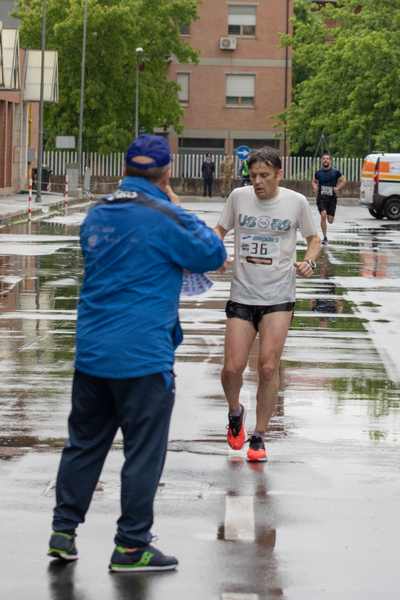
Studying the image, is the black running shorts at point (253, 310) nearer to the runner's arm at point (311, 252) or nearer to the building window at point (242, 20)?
the runner's arm at point (311, 252)

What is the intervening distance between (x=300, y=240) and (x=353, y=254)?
4.65 m

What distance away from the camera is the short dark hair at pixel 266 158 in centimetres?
948

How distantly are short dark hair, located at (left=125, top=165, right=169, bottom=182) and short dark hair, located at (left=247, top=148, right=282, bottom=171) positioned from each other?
2.61 metres

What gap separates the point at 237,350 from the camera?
968 centimetres

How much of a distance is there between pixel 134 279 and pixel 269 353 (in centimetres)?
299

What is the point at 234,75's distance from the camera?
88688 millimetres

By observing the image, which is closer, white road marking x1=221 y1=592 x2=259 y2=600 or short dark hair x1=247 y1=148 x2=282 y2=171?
white road marking x1=221 y1=592 x2=259 y2=600

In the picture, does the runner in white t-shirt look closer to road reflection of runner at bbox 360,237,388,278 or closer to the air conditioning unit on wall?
road reflection of runner at bbox 360,237,388,278

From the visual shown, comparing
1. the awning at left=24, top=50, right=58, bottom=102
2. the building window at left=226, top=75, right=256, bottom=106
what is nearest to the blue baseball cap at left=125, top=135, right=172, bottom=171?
the awning at left=24, top=50, right=58, bottom=102

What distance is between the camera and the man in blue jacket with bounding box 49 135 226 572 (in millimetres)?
6672

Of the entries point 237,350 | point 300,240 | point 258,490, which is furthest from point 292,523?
point 300,240

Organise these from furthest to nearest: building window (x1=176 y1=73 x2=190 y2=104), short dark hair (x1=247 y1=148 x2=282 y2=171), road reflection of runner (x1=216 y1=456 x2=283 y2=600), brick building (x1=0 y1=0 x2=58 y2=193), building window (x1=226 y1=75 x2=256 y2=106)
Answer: building window (x1=226 y1=75 x2=256 y2=106) → building window (x1=176 y1=73 x2=190 y2=104) → brick building (x1=0 y1=0 x2=58 y2=193) → short dark hair (x1=247 y1=148 x2=282 y2=171) → road reflection of runner (x1=216 y1=456 x2=283 y2=600)

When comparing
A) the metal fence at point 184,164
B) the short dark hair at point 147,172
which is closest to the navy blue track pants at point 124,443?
the short dark hair at point 147,172

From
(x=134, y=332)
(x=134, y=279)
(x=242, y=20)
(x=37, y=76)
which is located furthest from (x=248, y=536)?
(x=242, y=20)
